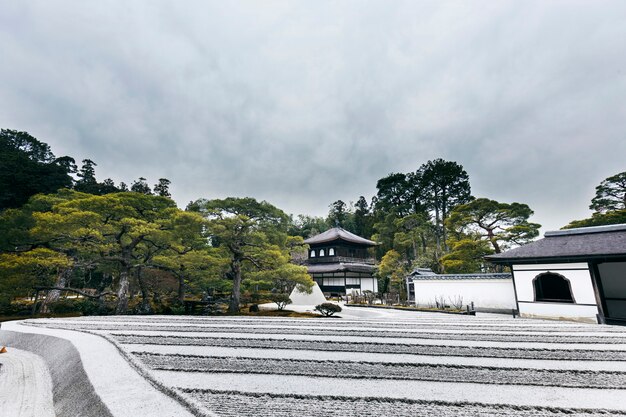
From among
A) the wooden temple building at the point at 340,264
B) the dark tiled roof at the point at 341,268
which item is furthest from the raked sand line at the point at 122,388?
the wooden temple building at the point at 340,264

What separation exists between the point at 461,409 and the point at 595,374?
8.20ft

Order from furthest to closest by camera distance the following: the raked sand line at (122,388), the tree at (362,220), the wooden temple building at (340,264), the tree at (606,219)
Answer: the tree at (362,220)
the wooden temple building at (340,264)
the tree at (606,219)
the raked sand line at (122,388)

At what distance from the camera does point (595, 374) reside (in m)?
3.54

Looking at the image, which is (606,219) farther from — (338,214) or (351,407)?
(338,214)

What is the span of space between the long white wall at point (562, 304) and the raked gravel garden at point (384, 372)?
12.0 ft

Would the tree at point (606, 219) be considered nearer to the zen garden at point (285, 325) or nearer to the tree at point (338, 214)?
the zen garden at point (285, 325)

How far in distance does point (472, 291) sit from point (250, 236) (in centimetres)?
1068

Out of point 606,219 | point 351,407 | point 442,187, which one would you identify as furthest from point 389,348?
point 442,187

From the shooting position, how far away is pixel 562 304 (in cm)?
916

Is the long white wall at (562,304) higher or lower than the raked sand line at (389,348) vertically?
higher

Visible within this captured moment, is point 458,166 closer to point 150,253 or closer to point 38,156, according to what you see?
point 150,253

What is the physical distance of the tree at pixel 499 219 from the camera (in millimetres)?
17594

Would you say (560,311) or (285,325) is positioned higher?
(560,311)

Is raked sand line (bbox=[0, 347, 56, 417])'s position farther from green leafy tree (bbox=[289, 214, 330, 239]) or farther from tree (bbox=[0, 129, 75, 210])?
green leafy tree (bbox=[289, 214, 330, 239])
